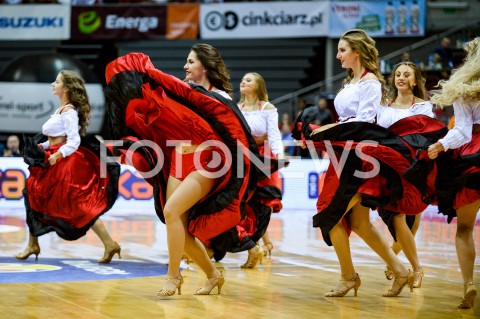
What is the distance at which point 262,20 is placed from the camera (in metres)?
20.8

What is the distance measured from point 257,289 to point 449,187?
1682 millimetres

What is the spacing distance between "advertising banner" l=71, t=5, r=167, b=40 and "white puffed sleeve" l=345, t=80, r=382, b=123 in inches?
610

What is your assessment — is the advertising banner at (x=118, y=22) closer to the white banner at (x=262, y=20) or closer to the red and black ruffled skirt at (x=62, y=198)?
the white banner at (x=262, y=20)

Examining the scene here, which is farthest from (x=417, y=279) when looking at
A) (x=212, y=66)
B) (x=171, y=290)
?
(x=212, y=66)

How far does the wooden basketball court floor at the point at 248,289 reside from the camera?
5543 millimetres

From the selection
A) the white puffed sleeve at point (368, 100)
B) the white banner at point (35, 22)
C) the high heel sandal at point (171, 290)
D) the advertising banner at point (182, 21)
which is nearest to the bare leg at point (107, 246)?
the high heel sandal at point (171, 290)

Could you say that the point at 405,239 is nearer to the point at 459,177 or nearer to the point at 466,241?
the point at 466,241

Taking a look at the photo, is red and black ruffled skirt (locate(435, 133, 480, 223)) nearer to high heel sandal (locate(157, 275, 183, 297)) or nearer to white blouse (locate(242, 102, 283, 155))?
high heel sandal (locate(157, 275, 183, 297))

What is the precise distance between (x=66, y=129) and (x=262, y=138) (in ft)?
6.19

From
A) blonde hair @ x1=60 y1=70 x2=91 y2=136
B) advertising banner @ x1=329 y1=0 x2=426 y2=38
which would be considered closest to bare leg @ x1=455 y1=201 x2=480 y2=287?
blonde hair @ x1=60 y1=70 x2=91 y2=136

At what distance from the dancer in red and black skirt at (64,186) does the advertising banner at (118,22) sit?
13261 millimetres

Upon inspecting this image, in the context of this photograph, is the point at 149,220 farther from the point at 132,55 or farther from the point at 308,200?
the point at 132,55

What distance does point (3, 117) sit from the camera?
19.7 metres

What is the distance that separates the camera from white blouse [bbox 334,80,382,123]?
6.20 meters
